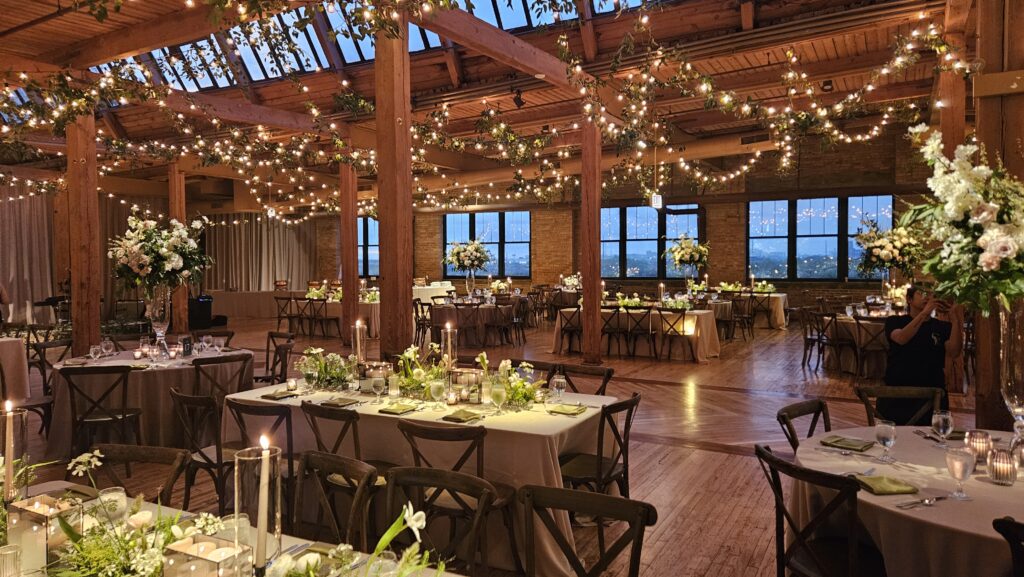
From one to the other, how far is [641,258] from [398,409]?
14.7 m

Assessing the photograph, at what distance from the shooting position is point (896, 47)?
5949 millimetres

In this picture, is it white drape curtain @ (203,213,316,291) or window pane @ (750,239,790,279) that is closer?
window pane @ (750,239,790,279)

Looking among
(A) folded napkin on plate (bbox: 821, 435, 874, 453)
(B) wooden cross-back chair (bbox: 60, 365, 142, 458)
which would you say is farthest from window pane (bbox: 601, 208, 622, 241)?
(A) folded napkin on plate (bbox: 821, 435, 874, 453)

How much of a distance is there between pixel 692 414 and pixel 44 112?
648 cm

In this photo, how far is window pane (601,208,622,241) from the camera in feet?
59.9

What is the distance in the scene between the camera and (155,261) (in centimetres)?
581

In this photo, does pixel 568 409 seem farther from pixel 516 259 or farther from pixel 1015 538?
pixel 516 259

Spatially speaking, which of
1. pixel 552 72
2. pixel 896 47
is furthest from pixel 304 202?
pixel 896 47

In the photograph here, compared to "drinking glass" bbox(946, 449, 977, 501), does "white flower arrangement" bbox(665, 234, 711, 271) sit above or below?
above

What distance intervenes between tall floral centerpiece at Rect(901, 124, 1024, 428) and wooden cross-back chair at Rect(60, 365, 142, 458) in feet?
17.0

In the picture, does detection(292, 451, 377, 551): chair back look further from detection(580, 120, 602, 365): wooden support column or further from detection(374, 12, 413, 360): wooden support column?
detection(580, 120, 602, 365): wooden support column

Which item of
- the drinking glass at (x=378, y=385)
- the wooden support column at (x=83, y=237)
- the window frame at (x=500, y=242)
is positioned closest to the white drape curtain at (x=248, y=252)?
the window frame at (x=500, y=242)

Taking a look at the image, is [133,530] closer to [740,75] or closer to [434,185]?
[740,75]

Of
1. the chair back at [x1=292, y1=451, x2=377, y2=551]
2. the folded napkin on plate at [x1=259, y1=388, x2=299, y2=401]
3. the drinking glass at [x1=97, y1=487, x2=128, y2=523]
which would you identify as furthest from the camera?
the folded napkin on plate at [x1=259, y1=388, x2=299, y2=401]
